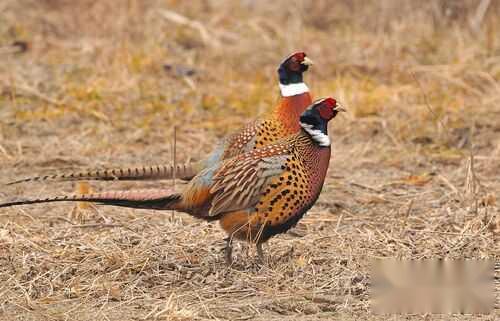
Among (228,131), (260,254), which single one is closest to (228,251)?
(260,254)

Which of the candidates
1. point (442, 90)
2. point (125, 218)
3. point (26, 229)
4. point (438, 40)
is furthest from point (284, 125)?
point (438, 40)

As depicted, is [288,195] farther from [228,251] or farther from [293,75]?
[293,75]

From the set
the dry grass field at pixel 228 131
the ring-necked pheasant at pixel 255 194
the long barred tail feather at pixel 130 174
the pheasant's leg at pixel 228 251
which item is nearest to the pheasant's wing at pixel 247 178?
the ring-necked pheasant at pixel 255 194

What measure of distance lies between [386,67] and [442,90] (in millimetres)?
783

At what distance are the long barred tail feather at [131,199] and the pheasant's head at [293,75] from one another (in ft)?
4.06

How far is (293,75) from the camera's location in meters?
5.66

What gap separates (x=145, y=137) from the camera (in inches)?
293

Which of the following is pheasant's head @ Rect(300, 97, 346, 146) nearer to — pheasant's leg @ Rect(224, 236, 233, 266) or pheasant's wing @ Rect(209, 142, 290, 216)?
pheasant's wing @ Rect(209, 142, 290, 216)

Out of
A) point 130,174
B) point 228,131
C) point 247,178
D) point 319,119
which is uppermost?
point 319,119

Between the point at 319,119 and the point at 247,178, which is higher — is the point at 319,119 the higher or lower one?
the higher one

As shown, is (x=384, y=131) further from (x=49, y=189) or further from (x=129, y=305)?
(x=129, y=305)

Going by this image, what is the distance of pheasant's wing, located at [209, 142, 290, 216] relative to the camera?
14.7ft

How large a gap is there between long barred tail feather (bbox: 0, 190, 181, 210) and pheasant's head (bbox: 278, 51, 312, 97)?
1236 mm

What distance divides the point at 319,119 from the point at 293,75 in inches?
39.3
